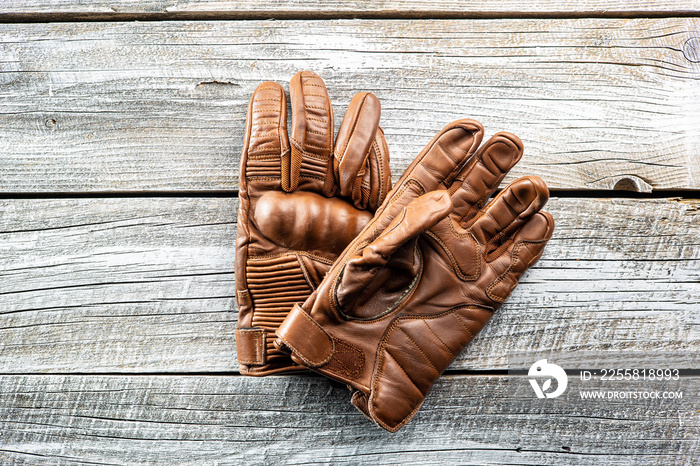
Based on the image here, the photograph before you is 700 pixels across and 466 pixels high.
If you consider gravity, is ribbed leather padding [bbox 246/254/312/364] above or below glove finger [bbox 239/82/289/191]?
below

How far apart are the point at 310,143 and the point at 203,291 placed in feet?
1.61

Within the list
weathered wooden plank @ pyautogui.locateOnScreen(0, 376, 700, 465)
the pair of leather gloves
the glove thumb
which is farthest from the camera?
weathered wooden plank @ pyautogui.locateOnScreen(0, 376, 700, 465)

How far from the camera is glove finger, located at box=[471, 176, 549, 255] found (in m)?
1.05

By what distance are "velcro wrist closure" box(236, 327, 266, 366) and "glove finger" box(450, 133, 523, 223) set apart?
56cm

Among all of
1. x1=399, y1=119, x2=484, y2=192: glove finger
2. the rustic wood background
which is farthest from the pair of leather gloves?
the rustic wood background

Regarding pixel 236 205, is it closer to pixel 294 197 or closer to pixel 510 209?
pixel 294 197

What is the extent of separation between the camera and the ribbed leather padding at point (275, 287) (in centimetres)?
110

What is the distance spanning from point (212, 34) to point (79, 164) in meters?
0.51

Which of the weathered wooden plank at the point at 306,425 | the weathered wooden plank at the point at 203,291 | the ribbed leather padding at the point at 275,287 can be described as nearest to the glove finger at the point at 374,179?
the ribbed leather padding at the point at 275,287

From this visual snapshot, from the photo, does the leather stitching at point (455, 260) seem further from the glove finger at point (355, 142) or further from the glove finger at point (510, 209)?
the glove finger at point (355, 142)

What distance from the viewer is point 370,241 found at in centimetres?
100

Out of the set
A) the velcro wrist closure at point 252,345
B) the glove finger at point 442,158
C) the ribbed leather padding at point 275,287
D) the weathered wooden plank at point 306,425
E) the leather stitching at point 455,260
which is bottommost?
the weathered wooden plank at point 306,425

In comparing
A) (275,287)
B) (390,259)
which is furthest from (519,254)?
(275,287)

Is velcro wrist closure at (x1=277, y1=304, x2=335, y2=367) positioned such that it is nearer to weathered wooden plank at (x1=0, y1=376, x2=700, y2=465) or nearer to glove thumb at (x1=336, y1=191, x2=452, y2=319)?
glove thumb at (x1=336, y1=191, x2=452, y2=319)
